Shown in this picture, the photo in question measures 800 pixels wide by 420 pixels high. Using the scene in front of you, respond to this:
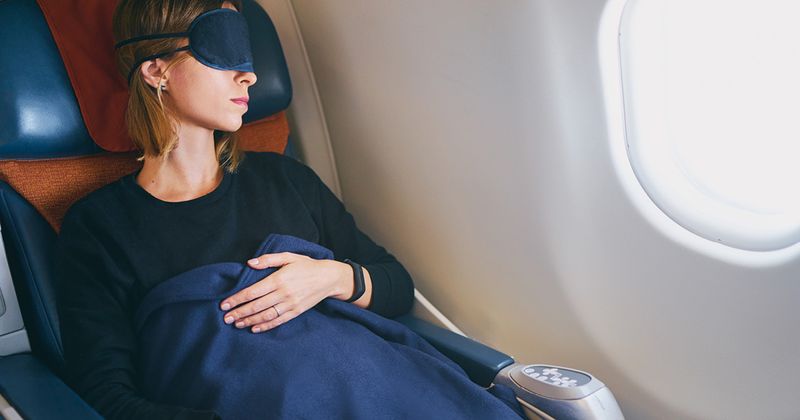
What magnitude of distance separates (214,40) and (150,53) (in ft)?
0.47

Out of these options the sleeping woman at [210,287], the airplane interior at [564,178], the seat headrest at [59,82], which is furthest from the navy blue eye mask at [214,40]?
the airplane interior at [564,178]

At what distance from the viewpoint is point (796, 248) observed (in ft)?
4.32

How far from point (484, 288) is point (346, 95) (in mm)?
691

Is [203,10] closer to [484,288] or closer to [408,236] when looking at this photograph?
[408,236]

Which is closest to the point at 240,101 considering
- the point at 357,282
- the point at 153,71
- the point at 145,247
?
the point at 153,71

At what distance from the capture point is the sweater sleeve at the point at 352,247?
68.4 inches

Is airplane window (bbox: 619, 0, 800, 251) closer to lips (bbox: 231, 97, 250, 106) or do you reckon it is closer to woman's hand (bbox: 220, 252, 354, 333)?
woman's hand (bbox: 220, 252, 354, 333)

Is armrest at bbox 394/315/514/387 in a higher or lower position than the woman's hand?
lower

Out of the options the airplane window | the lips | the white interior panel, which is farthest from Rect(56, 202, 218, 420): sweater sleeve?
the airplane window

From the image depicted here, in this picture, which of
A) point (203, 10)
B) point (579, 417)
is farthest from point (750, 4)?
point (203, 10)

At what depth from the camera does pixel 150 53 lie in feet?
5.03

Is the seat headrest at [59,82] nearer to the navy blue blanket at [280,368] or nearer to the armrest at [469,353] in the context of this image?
the navy blue blanket at [280,368]

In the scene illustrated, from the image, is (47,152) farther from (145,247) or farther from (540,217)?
(540,217)

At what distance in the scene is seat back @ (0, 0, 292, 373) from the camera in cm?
154
